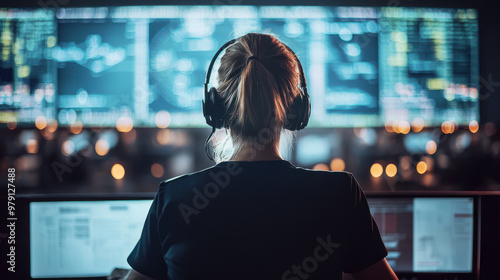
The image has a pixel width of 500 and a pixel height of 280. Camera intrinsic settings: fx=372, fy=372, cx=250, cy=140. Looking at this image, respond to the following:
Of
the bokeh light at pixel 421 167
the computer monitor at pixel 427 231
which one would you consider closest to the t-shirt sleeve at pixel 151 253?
the computer monitor at pixel 427 231

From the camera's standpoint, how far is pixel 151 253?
606 mm

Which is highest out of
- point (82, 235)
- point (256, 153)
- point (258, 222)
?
point (256, 153)

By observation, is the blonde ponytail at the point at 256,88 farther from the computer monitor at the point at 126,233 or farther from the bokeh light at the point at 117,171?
the bokeh light at the point at 117,171

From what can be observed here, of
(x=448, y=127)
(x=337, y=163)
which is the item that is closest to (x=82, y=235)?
(x=337, y=163)

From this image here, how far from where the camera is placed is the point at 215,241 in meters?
0.56

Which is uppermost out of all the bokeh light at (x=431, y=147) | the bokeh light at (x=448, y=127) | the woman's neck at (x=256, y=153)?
the bokeh light at (x=448, y=127)

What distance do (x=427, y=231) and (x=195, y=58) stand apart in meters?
1.15

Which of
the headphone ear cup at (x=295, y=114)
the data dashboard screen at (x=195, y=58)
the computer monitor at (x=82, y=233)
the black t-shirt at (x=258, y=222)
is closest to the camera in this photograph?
the black t-shirt at (x=258, y=222)

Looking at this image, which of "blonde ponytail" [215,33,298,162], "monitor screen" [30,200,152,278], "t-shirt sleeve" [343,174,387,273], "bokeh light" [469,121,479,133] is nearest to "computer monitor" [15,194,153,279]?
"monitor screen" [30,200,152,278]

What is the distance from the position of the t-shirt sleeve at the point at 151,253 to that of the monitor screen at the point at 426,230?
57 centimetres

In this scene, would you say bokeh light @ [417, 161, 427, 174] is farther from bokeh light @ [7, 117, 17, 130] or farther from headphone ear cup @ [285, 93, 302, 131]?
bokeh light @ [7, 117, 17, 130]

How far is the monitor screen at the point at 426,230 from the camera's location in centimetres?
93

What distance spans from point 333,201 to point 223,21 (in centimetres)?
128

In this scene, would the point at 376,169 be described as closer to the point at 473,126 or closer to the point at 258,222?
the point at 473,126
